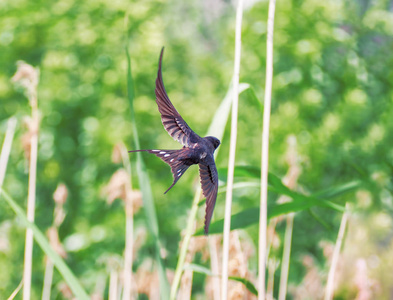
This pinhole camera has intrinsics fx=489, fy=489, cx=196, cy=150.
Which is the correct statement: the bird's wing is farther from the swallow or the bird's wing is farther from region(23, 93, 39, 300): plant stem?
region(23, 93, 39, 300): plant stem

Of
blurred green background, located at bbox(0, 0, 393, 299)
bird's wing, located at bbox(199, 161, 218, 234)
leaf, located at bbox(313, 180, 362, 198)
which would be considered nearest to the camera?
bird's wing, located at bbox(199, 161, 218, 234)

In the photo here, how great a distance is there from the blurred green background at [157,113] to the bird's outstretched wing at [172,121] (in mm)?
2322

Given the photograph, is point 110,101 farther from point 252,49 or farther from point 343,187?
point 343,187

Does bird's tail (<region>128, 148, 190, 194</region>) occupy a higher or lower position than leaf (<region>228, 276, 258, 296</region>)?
higher

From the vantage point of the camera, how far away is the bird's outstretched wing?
446mm

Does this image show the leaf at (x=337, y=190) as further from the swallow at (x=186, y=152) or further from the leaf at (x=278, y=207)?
the swallow at (x=186, y=152)

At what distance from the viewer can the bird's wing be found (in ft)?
1.34

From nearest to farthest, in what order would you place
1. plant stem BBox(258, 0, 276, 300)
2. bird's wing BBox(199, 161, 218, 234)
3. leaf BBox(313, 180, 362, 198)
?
bird's wing BBox(199, 161, 218, 234), plant stem BBox(258, 0, 276, 300), leaf BBox(313, 180, 362, 198)

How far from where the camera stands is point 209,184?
0.43 meters

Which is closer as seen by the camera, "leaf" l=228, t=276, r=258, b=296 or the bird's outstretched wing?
the bird's outstretched wing

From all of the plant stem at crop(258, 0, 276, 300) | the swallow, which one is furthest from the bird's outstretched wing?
the plant stem at crop(258, 0, 276, 300)

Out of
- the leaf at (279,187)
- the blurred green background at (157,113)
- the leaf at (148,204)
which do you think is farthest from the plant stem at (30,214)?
the blurred green background at (157,113)

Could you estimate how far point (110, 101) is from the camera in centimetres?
299

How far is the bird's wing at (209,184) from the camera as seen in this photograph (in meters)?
0.41
